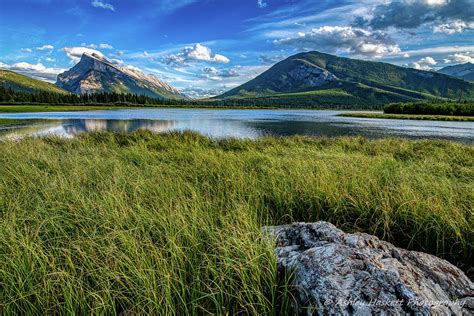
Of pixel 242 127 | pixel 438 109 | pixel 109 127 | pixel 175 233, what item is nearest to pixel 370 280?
pixel 175 233

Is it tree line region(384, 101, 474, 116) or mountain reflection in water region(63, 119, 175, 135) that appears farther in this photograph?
tree line region(384, 101, 474, 116)

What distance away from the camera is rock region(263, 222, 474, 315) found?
6.57 feet

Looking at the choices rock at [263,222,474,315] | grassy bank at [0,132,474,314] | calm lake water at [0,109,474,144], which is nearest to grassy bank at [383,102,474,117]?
calm lake water at [0,109,474,144]

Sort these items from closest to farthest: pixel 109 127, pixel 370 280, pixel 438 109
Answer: pixel 370 280 → pixel 109 127 → pixel 438 109

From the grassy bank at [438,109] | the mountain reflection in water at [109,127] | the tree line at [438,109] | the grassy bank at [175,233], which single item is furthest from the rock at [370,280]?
the tree line at [438,109]

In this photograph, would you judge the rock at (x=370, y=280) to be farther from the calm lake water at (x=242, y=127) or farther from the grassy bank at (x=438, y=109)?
the grassy bank at (x=438, y=109)

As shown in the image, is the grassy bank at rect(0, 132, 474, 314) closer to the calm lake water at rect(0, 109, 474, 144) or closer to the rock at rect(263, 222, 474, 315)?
the rock at rect(263, 222, 474, 315)

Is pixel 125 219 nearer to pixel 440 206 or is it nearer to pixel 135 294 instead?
pixel 135 294

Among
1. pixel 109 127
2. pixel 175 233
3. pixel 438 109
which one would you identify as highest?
pixel 438 109

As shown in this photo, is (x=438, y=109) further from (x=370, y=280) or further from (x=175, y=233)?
(x=175, y=233)

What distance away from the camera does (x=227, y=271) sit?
2.61 meters

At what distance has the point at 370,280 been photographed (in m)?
2.18

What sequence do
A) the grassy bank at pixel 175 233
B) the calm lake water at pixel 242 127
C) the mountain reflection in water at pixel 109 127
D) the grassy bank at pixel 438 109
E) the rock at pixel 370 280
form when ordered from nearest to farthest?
the rock at pixel 370 280
the grassy bank at pixel 175 233
the calm lake water at pixel 242 127
the mountain reflection in water at pixel 109 127
the grassy bank at pixel 438 109

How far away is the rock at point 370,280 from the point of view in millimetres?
2004
